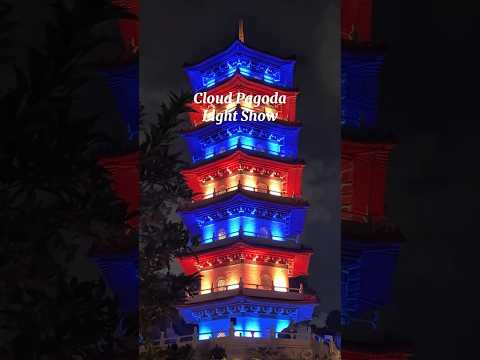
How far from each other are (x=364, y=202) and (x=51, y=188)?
15.2ft

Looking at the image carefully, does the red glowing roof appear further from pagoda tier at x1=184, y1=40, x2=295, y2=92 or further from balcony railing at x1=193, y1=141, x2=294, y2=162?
pagoda tier at x1=184, y1=40, x2=295, y2=92

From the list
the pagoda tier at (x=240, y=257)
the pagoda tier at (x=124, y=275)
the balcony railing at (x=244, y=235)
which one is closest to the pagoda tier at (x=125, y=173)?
the pagoda tier at (x=124, y=275)

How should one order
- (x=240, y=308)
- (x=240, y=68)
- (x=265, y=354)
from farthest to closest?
(x=240, y=68)
(x=240, y=308)
(x=265, y=354)

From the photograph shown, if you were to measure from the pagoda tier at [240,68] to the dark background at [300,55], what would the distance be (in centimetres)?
8

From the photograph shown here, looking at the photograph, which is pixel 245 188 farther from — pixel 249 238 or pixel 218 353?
pixel 218 353

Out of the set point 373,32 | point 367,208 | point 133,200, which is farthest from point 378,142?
point 133,200

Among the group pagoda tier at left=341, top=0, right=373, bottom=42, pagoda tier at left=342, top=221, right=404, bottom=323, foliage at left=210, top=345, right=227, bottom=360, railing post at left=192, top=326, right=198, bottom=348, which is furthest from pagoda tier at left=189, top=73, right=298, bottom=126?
foliage at left=210, top=345, right=227, bottom=360

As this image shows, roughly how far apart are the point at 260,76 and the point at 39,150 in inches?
196

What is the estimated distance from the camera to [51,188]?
163 cm

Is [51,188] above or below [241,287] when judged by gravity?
above

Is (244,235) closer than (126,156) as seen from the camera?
No

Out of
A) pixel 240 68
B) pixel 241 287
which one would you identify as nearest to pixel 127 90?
pixel 240 68

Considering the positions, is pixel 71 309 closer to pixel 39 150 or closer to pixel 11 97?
pixel 39 150

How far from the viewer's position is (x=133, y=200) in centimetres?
544
